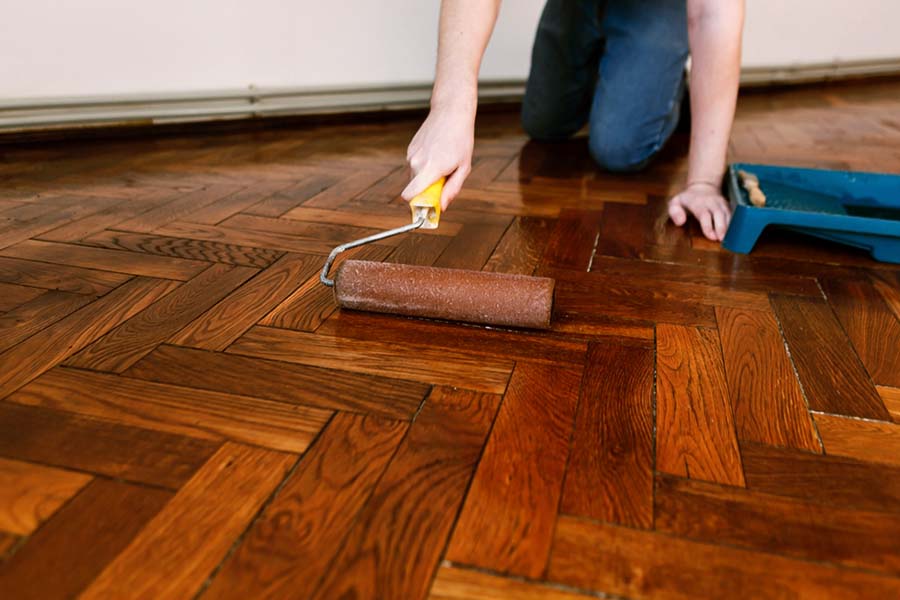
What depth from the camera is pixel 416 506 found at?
0.60m

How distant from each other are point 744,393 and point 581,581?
14.9 inches

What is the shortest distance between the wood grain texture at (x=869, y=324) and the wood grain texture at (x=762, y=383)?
0.36 ft

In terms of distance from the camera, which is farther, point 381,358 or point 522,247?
point 522,247

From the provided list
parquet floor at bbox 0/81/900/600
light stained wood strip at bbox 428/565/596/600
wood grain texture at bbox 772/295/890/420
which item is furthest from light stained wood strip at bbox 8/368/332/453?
wood grain texture at bbox 772/295/890/420

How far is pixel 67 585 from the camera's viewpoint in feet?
1.68

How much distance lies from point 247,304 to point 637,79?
1269 mm

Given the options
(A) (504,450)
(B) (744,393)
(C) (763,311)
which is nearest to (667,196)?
(C) (763,311)

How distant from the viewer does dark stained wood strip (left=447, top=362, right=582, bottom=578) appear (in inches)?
21.9

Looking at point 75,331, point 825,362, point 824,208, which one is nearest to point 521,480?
point 825,362

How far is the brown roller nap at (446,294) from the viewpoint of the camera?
0.89 meters

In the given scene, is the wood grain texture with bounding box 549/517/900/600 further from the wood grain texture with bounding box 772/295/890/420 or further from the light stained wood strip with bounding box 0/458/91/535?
the light stained wood strip with bounding box 0/458/91/535

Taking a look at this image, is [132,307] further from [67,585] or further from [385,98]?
[385,98]

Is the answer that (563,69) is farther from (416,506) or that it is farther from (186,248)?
(416,506)

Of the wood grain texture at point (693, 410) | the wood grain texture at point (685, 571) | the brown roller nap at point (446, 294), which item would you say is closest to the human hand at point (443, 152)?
the brown roller nap at point (446, 294)
